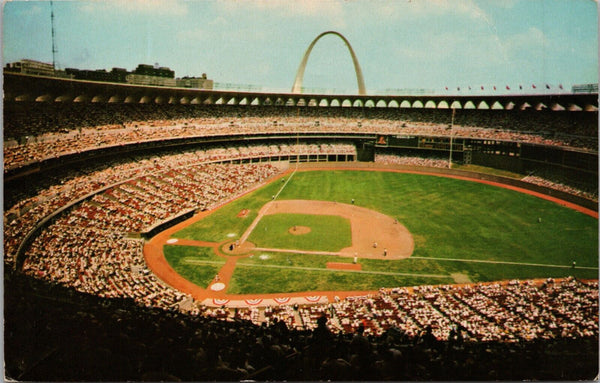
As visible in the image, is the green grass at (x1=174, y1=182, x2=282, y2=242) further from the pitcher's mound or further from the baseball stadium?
the pitcher's mound

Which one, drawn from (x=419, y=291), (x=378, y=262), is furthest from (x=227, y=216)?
(x=419, y=291)

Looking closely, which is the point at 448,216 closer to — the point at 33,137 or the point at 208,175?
the point at 208,175

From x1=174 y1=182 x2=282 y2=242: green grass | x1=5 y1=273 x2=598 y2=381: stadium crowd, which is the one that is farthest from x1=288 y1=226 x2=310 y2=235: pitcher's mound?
x1=5 y1=273 x2=598 y2=381: stadium crowd

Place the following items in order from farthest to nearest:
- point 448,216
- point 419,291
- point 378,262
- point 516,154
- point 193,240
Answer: point 516,154
point 448,216
point 193,240
point 378,262
point 419,291

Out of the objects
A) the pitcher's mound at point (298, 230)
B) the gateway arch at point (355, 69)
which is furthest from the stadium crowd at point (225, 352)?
the gateway arch at point (355, 69)

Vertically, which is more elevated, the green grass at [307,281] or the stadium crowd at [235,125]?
Result: the stadium crowd at [235,125]

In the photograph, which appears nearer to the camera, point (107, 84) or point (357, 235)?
point (357, 235)

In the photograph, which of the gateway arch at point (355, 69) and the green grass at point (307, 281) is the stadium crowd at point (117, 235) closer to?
the green grass at point (307, 281)

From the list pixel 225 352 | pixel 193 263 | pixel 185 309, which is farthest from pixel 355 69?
pixel 225 352
